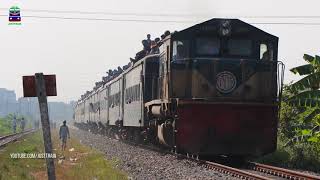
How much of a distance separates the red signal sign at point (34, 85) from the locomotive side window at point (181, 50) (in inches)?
267

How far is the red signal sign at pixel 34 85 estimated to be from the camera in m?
7.42

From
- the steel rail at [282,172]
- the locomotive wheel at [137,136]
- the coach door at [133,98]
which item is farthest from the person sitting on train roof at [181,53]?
the locomotive wheel at [137,136]

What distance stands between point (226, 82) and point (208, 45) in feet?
3.64

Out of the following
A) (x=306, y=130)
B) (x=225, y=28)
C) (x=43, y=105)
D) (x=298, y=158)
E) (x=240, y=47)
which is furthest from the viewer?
(x=306, y=130)

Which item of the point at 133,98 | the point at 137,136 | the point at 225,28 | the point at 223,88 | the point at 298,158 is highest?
the point at 225,28

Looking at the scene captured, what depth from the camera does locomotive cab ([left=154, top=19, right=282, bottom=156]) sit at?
1348 cm

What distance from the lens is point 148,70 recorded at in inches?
706

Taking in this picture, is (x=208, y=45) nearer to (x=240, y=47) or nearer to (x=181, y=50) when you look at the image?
(x=181, y=50)

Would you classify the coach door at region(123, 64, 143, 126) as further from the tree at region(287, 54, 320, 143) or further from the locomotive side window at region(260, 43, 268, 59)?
the tree at region(287, 54, 320, 143)

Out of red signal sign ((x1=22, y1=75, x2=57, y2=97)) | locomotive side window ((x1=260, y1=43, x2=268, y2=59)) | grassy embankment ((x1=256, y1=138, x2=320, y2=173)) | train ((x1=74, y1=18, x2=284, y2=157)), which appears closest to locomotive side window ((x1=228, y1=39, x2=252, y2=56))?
train ((x1=74, y1=18, x2=284, y2=157))

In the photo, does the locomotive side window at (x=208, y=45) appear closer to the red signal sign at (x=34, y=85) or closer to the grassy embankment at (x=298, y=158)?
the grassy embankment at (x=298, y=158)

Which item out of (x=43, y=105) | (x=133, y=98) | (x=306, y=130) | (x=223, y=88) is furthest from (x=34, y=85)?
(x=133, y=98)

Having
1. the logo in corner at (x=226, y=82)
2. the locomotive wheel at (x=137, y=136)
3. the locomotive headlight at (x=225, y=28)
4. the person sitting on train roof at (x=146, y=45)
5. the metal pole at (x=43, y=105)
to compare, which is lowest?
the locomotive wheel at (x=137, y=136)

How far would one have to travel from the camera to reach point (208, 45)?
46.0 ft
